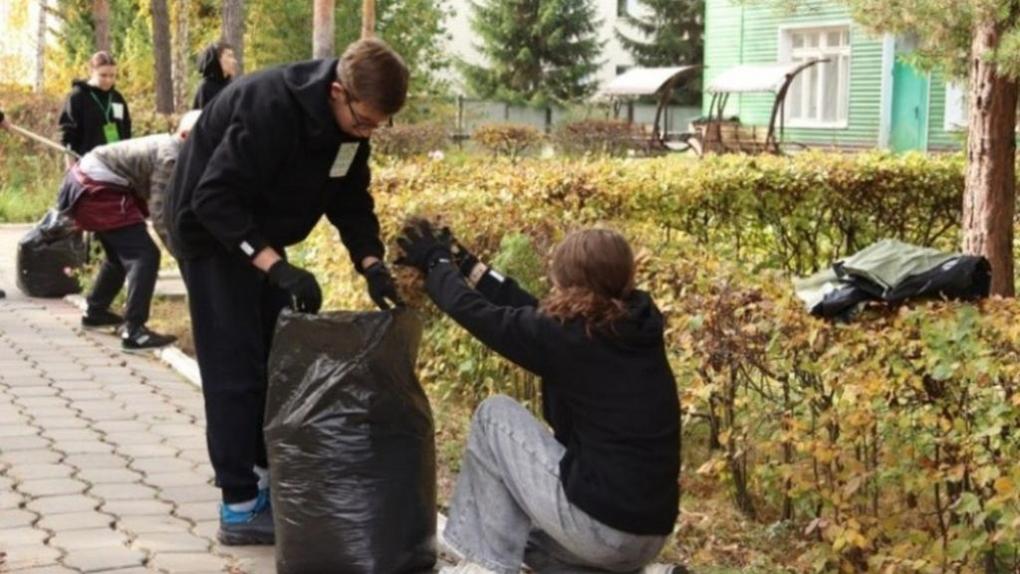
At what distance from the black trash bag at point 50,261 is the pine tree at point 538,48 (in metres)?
33.1

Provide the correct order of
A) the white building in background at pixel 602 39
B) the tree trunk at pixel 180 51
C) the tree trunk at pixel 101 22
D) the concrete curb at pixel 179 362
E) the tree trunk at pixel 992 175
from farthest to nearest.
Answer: the white building in background at pixel 602 39 < the tree trunk at pixel 180 51 < the tree trunk at pixel 101 22 < the tree trunk at pixel 992 175 < the concrete curb at pixel 179 362

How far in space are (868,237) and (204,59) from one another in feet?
15.0

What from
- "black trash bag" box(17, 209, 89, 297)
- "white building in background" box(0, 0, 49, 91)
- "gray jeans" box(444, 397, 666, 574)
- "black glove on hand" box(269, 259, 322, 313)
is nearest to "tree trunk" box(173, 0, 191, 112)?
"white building in background" box(0, 0, 49, 91)

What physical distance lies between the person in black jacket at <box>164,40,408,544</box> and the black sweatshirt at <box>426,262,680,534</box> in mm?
718

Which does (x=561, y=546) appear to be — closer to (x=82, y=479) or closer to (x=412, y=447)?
(x=412, y=447)

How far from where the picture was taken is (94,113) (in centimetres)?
A: 1155

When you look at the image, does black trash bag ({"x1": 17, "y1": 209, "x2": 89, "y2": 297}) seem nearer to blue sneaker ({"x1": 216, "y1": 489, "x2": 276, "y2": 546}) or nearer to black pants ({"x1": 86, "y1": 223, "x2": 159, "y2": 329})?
black pants ({"x1": 86, "y1": 223, "x2": 159, "y2": 329})

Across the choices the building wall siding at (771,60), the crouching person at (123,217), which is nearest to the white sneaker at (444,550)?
the crouching person at (123,217)

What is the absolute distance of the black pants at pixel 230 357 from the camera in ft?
16.5

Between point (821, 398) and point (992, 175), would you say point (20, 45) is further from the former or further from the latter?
point (821, 398)

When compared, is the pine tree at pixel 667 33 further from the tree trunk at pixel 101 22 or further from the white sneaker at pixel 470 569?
the white sneaker at pixel 470 569

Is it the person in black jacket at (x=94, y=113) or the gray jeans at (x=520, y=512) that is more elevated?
the person in black jacket at (x=94, y=113)

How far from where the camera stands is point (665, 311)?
5.38 metres

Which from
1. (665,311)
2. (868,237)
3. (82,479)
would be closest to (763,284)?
(665,311)
